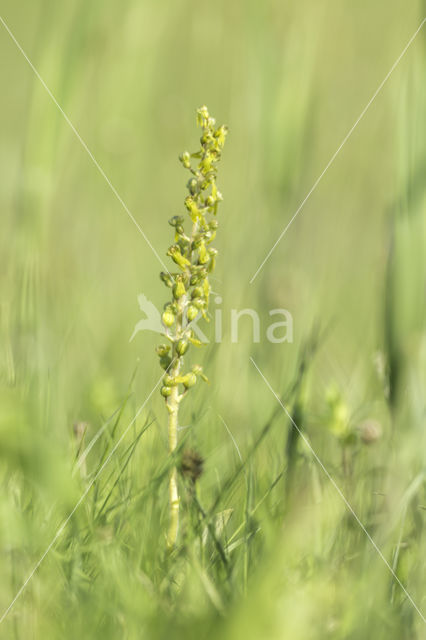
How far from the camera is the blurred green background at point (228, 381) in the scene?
0.55 metres

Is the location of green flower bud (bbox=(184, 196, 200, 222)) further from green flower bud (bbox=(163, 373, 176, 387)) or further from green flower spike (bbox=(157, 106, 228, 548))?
green flower bud (bbox=(163, 373, 176, 387))

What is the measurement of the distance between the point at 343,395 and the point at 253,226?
30 centimetres

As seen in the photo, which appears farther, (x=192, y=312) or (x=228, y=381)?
(x=228, y=381)

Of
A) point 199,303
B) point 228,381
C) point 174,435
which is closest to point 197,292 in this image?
point 199,303

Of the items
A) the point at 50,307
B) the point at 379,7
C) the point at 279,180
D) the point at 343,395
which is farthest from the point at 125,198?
the point at 379,7

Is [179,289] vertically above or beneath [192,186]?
beneath

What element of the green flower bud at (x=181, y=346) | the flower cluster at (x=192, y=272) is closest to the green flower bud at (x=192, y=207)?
the flower cluster at (x=192, y=272)

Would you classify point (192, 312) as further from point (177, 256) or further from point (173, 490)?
point (173, 490)

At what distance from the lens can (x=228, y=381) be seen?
3.51ft

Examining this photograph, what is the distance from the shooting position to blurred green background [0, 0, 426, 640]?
0.55 metres

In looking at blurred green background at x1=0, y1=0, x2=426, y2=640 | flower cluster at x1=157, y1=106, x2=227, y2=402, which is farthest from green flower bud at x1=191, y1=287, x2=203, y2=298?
blurred green background at x1=0, y1=0, x2=426, y2=640

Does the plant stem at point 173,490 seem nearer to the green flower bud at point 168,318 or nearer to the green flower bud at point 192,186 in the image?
the green flower bud at point 168,318

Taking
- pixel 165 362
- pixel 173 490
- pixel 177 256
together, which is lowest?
pixel 173 490

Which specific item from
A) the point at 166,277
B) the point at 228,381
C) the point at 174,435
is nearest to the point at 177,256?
the point at 166,277
